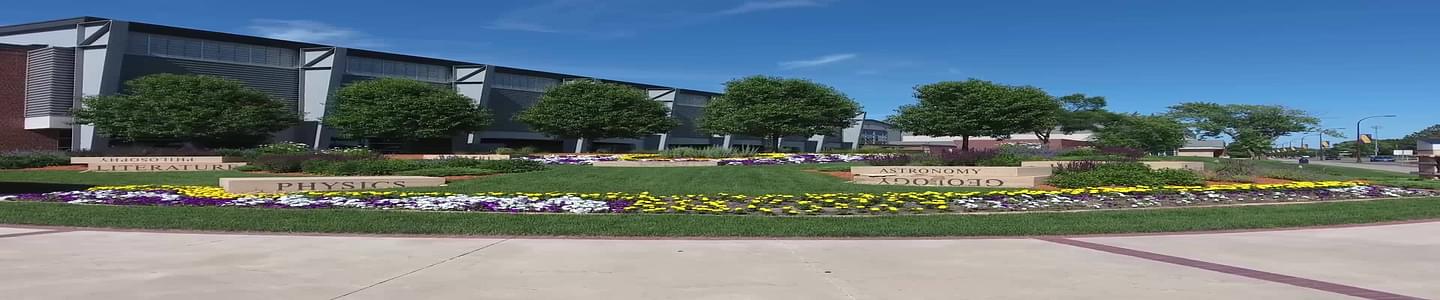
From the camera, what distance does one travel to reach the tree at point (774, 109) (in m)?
50.8

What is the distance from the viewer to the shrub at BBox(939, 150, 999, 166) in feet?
67.2

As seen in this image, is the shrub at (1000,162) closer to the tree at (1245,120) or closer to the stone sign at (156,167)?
the stone sign at (156,167)

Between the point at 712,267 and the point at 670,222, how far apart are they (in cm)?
369

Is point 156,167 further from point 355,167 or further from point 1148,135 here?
point 1148,135

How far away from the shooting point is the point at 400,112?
46.3 m

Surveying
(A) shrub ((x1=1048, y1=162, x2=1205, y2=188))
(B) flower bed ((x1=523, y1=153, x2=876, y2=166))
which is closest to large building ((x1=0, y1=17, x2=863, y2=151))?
(B) flower bed ((x1=523, y1=153, x2=876, y2=166))

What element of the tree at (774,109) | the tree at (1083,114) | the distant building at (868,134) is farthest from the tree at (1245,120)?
the tree at (774,109)

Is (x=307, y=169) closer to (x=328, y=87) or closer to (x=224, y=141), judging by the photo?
(x=224, y=141)

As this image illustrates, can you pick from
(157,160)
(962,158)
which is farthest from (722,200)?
(157,160)

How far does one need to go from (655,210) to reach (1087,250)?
6.57m

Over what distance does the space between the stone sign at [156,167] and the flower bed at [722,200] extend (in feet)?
43.6

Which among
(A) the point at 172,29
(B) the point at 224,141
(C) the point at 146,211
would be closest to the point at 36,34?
(A) the point at 172,29

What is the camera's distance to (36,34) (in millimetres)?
45094

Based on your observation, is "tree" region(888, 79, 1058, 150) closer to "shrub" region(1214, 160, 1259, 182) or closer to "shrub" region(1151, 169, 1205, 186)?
"shrub" region(1214, 160, 1259, 182)
